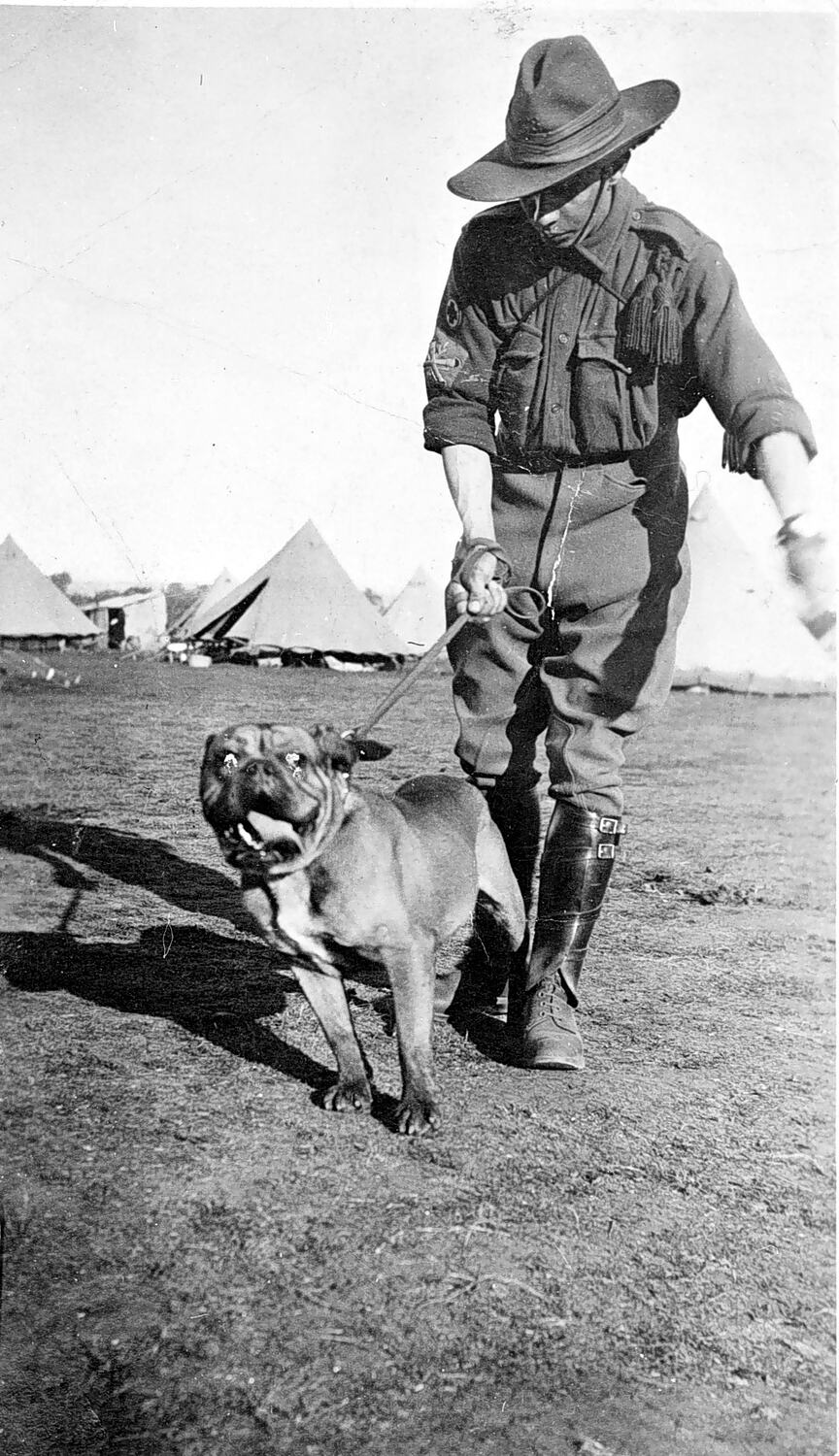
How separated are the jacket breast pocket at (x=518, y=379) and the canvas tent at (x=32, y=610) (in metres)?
1.42

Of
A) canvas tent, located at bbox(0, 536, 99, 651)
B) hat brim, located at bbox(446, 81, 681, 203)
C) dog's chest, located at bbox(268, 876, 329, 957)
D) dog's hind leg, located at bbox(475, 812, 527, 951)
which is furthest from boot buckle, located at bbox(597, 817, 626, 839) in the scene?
canvas tent, located at bbox(0, 536, 99, 651)

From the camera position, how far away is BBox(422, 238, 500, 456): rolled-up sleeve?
8.58ft

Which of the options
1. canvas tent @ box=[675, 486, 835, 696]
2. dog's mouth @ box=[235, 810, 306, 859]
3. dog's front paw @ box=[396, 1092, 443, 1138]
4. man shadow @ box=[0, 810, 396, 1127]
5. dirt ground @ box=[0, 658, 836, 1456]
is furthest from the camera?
canvas tent @ box=[675, 486, 835, 696]

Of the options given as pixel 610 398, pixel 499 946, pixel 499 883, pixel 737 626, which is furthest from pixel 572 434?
pixel 737 626

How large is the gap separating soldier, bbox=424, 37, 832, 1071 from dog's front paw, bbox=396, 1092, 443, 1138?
35cm

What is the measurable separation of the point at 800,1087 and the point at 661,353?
5.61 ft

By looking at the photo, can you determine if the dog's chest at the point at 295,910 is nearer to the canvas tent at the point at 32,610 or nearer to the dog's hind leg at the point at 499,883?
the dog's hind leg at the point at 499,883

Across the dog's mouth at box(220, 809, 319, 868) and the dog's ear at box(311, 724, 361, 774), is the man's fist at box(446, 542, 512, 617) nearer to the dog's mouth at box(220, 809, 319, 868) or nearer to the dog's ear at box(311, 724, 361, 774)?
the dog's ear at box(311, 724, 361, 774)

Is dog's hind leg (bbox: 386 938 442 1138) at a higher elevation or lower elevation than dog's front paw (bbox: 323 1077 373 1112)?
higher

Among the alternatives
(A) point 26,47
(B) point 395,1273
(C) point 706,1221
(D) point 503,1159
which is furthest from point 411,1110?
(A) point 26,47

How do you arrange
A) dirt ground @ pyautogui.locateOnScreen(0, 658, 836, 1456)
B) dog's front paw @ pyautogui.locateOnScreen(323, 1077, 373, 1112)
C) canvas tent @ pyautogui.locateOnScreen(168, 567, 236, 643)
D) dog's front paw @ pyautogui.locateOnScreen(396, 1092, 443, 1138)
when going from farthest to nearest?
canvas tent @ pyautogui.locateOnScreen(168, 567, 236, 643) → dog's front paw @ pyautogui.locateOnScreen(323, 1077, 373, 1112) → dog's front paw @ pyautogui.locateOnScreen(396, 1092, 443, 1138) → dirt ground @ pyautogui.locateOnScreen(0, 658, 836, 1456)

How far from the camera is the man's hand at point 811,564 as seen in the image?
2182mm

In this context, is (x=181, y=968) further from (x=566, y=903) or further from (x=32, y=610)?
(x=32, y=610)

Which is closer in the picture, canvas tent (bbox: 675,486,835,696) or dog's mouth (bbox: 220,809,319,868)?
dog's mouth (bbox: 220,809,319,868)
